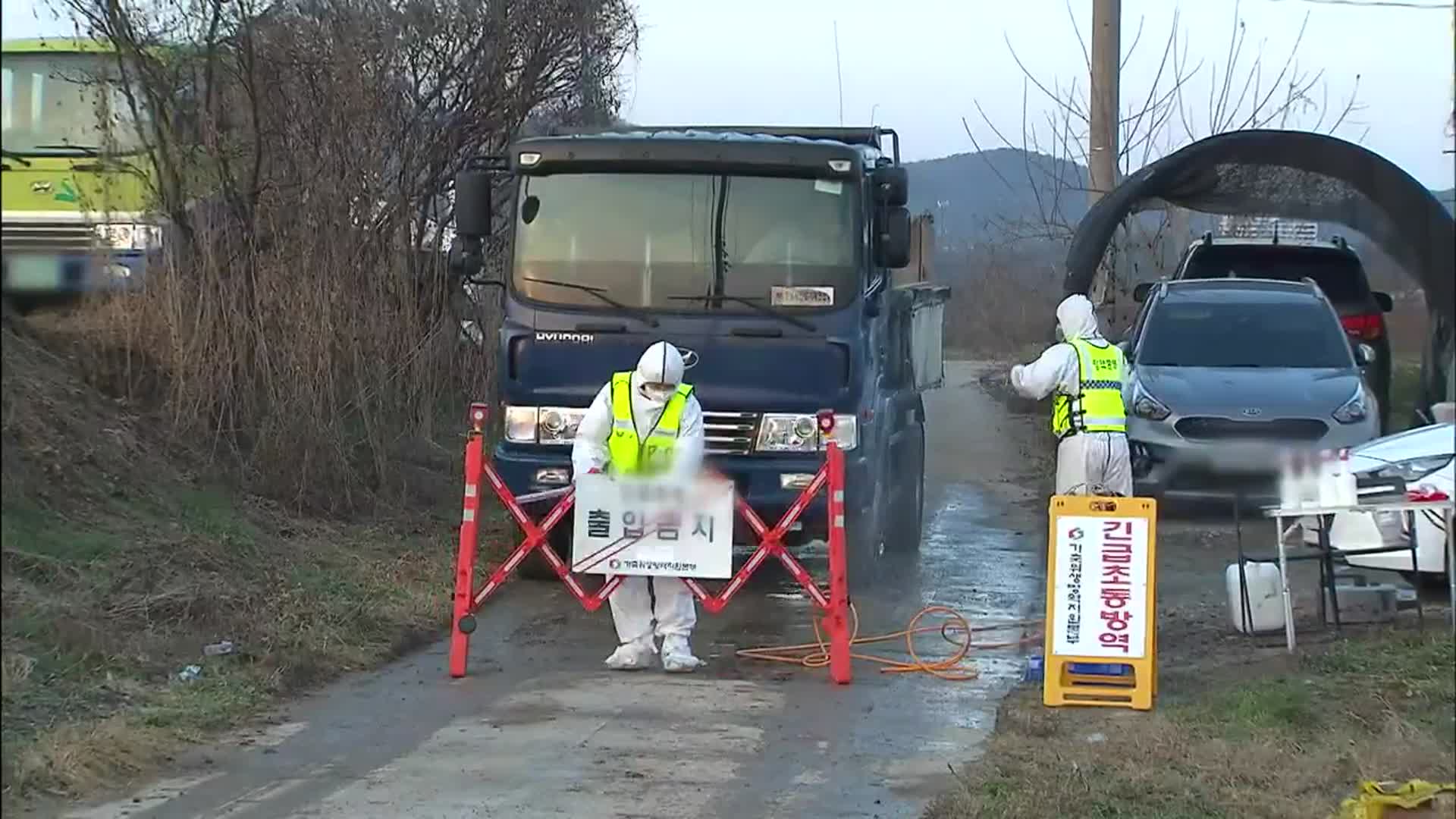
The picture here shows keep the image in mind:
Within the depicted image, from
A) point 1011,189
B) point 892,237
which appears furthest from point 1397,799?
point 1011,189

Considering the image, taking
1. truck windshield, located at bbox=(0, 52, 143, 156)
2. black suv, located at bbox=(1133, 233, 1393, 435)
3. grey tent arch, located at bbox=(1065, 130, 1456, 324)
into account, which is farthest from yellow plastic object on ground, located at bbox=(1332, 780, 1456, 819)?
black suv, located at bbox=(1133, 233, 1393, 435)

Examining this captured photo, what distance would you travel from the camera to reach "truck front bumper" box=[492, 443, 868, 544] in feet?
34.4

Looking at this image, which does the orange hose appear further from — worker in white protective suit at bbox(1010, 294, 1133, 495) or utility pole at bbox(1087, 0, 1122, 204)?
utility pole at bbox(1087, 0, 1122, 204)

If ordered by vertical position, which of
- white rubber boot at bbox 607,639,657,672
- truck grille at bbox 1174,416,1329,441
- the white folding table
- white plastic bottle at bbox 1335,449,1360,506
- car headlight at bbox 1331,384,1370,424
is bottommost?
white rubber boot at bbox 607,639,657,672

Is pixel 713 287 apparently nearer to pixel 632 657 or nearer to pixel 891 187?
pixel 891 187

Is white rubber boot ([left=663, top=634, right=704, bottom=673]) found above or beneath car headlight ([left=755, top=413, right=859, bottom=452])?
beneath

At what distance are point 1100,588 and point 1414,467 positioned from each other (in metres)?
2.48

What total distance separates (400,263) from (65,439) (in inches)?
165

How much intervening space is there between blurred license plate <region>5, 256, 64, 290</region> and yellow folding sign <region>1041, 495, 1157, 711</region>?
15.6 ft

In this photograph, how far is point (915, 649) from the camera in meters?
A: 9.87

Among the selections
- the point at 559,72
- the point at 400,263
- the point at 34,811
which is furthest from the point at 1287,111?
the point at 34,811

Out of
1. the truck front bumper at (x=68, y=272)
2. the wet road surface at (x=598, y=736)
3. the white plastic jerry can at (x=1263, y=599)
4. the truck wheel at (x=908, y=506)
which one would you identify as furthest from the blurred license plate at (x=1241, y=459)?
the truck front bumper at (x=68, y=272)

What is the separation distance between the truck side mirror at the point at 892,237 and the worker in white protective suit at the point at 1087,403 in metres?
1.38

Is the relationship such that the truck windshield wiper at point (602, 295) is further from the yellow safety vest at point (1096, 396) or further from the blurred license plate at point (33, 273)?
the blurred license plate at point (33, 273)
